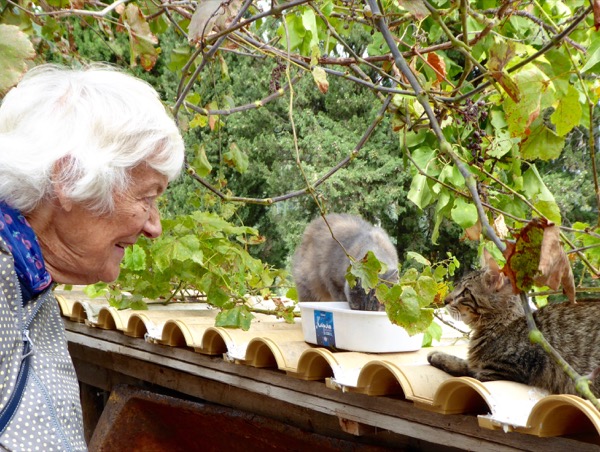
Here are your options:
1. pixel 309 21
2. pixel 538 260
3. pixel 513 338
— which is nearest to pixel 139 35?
pixel 309 21

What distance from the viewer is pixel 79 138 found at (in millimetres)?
1535

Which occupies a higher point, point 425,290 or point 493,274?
point 493,274

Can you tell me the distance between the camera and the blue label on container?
232 cm

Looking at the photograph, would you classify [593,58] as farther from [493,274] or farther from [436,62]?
[493,274]

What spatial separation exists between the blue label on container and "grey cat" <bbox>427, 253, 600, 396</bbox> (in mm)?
372

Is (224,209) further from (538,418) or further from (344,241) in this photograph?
(538,418)

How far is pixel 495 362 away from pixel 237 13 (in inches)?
43.6

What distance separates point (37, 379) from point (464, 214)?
1164mm

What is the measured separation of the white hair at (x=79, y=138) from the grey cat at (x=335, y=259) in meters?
2.27

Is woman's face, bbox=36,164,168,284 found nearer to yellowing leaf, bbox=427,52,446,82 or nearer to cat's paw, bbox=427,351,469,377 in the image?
cat's paw, bbox=427,351,469,377

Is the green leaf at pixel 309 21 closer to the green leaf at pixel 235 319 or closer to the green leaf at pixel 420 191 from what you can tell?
the green leaf at pixel 420 191

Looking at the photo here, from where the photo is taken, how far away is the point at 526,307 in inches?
49.7

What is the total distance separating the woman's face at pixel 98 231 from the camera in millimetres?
1592

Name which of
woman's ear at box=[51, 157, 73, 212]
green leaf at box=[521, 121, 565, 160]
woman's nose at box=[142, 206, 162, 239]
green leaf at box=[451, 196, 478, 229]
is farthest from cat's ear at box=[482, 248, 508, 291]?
woman's ear at box=[51, 157, 73, 212]
